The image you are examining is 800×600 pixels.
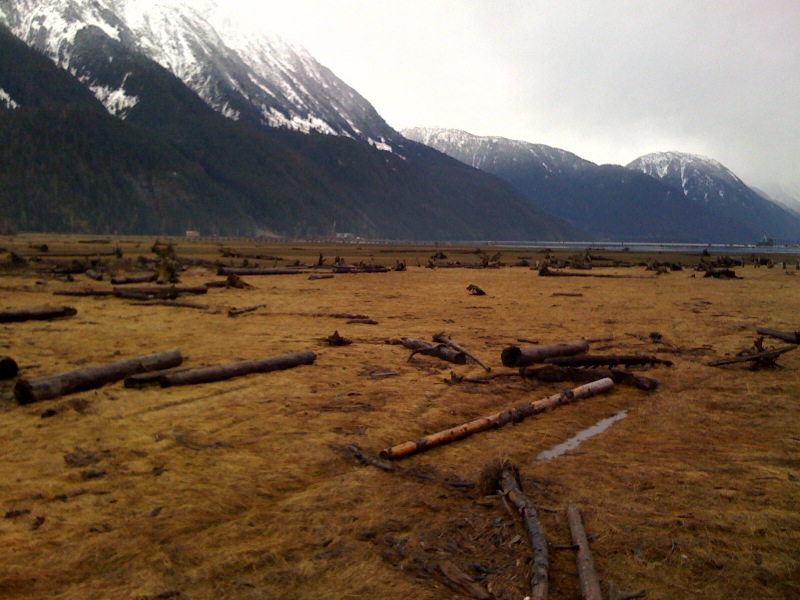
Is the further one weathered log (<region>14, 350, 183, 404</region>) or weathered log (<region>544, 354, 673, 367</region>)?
weathered log (<region>544, 354, 673, 367</region>)

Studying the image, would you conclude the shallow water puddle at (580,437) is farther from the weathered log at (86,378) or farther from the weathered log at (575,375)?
the weathered log at (86,378)

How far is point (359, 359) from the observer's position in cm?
1121

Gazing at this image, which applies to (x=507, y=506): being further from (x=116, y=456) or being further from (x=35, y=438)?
(x=35, y=438)

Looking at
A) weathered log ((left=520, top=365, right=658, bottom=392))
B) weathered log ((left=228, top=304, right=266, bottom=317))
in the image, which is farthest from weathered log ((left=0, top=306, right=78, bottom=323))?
weathered log ((left=520, top=365, right=658, bottom=392))

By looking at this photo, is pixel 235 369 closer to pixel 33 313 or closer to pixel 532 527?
pixel 532 527

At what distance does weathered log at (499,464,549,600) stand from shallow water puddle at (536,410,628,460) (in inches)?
45.9

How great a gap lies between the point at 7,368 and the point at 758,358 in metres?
13.2

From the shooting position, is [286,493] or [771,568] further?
[286,493]

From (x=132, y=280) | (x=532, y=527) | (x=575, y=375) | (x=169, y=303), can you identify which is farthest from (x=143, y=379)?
(x=132, y=280)

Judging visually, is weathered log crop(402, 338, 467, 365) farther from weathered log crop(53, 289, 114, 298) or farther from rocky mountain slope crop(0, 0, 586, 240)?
rocky mountain slope crop(0, 0, 586, 240)

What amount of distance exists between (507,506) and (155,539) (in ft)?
9.53

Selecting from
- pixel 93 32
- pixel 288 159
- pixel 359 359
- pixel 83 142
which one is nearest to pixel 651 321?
pixel 359 359

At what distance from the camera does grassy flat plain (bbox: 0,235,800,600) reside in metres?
4.02

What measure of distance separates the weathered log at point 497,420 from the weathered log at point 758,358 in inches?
119
